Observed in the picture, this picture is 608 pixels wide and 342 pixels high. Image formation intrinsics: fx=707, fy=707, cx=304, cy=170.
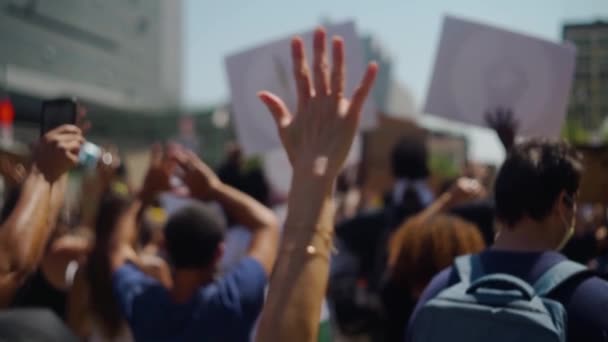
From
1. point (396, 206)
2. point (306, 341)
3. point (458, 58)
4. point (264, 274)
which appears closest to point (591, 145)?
point (458, 58)

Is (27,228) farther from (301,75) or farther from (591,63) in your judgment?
(591,63)

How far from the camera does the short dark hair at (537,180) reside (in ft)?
6.41

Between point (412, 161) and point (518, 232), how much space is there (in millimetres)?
2152

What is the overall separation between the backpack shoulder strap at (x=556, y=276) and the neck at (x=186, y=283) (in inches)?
47.5

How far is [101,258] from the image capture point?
2.82 meters

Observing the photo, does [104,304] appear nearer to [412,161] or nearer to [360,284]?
[360,284]

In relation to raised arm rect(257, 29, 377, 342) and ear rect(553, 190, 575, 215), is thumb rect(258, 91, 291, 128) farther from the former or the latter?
ear rect(553, 190, 575, 215)

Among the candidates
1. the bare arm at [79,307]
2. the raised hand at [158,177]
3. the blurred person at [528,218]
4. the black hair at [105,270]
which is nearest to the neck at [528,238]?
the blurred person at [528,218]

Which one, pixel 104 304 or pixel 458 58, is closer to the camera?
pixel 104 304

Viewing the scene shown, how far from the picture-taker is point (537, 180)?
196 centimetres

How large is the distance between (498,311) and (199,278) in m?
1.19

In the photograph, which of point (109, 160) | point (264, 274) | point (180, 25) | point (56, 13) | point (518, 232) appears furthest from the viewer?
point (180, 25)

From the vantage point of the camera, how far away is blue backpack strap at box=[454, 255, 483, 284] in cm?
188

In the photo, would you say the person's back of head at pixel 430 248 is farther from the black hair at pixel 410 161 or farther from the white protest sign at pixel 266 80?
the black hair at pixel 410 161
